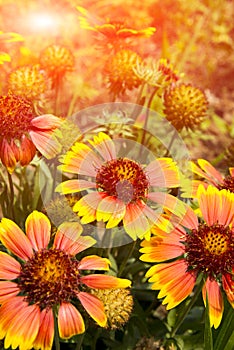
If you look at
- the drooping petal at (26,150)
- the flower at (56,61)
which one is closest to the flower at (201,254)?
the drooping petal at (26,150)

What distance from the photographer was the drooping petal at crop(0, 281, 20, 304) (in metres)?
1.04

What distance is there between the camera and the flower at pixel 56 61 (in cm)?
167

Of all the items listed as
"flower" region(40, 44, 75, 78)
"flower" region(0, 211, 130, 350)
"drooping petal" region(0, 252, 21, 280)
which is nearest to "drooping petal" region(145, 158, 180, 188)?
"flower" region(0, 211, 130, 350)

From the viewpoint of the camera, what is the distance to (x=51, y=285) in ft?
3.49

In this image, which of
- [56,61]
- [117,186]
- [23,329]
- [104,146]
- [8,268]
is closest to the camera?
[23,329]

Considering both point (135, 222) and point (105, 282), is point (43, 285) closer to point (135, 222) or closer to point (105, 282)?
point (105, 282)

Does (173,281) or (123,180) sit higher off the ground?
(123,180)

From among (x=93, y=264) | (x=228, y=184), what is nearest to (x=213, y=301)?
(x=93, y=264)

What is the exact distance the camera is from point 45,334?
3.28 ft

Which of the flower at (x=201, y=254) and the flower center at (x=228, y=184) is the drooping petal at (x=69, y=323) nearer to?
the flower at (x=201, y=254)

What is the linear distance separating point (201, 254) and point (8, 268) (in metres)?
0.41

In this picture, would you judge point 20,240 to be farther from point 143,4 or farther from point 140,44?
point 143,4

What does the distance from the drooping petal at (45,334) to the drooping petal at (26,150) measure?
35 cm

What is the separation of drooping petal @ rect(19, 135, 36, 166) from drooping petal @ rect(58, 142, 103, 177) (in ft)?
0.23
